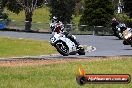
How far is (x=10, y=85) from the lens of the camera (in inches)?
400

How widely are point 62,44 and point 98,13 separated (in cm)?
3178

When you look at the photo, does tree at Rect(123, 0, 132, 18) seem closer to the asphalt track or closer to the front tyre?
the asphalt track

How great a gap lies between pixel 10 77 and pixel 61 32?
9.59 m

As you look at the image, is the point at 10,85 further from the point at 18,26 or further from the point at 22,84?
the point at 18,26

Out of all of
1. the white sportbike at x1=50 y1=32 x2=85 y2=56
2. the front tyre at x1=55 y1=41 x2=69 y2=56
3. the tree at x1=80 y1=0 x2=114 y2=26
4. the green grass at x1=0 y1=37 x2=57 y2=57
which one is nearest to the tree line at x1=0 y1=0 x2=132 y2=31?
the tree at x1=80 y1=0 x2=114 y2=26

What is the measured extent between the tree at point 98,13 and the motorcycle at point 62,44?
3023 centimetres

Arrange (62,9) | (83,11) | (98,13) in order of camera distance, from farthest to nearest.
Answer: (62,9) → (83,11) → (98,13)

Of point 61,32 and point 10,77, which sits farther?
point 61,32

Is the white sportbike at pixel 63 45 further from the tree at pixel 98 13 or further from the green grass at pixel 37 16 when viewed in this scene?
the green grass at pixel 37 16

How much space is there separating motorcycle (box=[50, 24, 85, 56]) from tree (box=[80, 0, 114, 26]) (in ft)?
99.2

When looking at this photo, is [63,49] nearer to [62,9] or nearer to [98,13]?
[98,13]

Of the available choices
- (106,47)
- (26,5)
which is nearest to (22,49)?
(106,47)

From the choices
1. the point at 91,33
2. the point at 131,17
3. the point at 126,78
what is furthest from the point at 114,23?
the point at 126,78

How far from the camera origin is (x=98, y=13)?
53188mm
